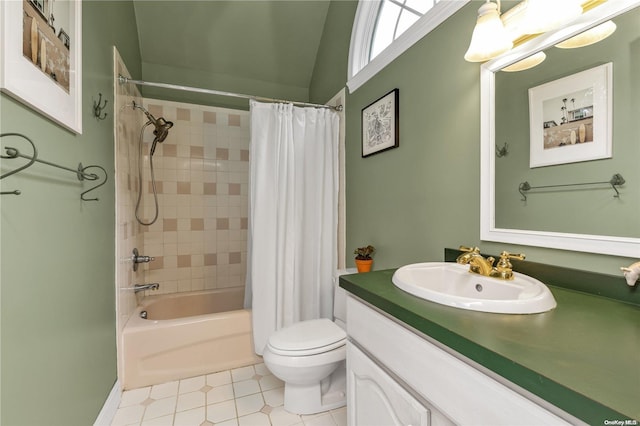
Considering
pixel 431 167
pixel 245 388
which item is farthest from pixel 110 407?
pixel 431 167

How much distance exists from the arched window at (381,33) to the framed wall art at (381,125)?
229mm

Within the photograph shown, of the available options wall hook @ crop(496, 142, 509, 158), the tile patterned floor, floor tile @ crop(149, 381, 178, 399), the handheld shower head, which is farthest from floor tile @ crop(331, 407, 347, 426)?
the handheld shower head

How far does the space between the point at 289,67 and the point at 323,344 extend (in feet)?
8.33

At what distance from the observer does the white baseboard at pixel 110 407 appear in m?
1.39

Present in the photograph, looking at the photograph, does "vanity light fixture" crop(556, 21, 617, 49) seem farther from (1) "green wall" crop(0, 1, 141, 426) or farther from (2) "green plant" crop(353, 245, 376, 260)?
(1) "green wall" crop(0, 1, 141, 426)

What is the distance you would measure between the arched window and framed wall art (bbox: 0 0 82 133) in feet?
4.97

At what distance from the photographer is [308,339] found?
59.8 inches

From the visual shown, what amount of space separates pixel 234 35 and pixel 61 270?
7.61 ft

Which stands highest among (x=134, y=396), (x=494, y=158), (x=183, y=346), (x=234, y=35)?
(x=234, y=35)

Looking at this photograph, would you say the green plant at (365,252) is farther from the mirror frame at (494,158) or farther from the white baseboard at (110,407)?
the white baseboard at (110,407)

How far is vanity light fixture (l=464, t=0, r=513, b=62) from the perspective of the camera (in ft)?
3.38

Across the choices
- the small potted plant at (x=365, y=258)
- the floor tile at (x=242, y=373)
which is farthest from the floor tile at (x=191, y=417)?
the small potted plant at (x=365, y=258)

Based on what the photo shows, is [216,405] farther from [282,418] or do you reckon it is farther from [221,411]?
[282,418]

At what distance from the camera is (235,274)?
2832 millimetres
